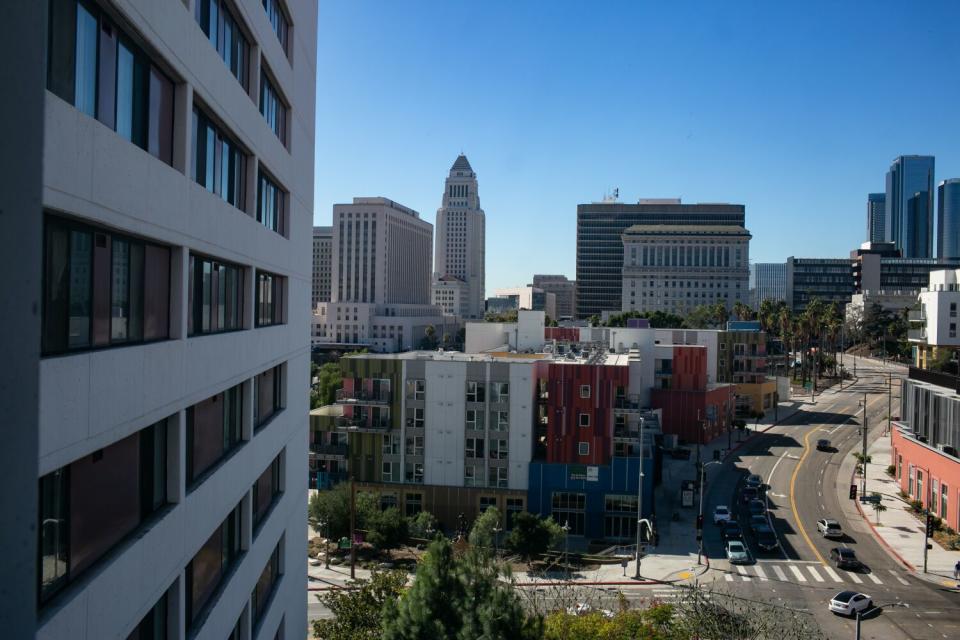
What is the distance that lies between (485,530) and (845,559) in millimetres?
22102

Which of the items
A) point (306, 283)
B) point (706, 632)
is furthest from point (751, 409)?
point (306, 283)

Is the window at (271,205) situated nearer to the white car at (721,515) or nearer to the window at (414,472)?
the window at (414,472)

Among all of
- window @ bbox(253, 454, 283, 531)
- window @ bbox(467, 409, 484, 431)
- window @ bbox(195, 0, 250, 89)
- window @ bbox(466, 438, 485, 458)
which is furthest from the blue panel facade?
window @ bbox(195, 0, 250, 89)

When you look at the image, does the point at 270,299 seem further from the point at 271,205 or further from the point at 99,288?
the point at 99,288

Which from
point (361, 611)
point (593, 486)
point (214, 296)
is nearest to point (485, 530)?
point (593, 486)

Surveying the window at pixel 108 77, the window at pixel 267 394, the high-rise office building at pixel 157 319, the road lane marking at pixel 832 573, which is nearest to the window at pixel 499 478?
the road lane marking at pixel 832 573

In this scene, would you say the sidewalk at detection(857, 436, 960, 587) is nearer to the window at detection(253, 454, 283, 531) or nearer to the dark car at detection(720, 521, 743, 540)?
the dark car at detection(720, 521, 743, 540)

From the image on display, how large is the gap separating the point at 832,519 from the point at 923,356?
41.2 metres

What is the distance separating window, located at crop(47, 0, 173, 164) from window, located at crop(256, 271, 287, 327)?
7.34 meters

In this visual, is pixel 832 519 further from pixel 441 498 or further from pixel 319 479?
pixel 319 479

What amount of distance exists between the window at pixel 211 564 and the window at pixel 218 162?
253 inches

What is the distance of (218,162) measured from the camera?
13.2 meters

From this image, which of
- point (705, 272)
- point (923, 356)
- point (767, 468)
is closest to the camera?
point (767, 468)

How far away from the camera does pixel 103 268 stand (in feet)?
26.5
